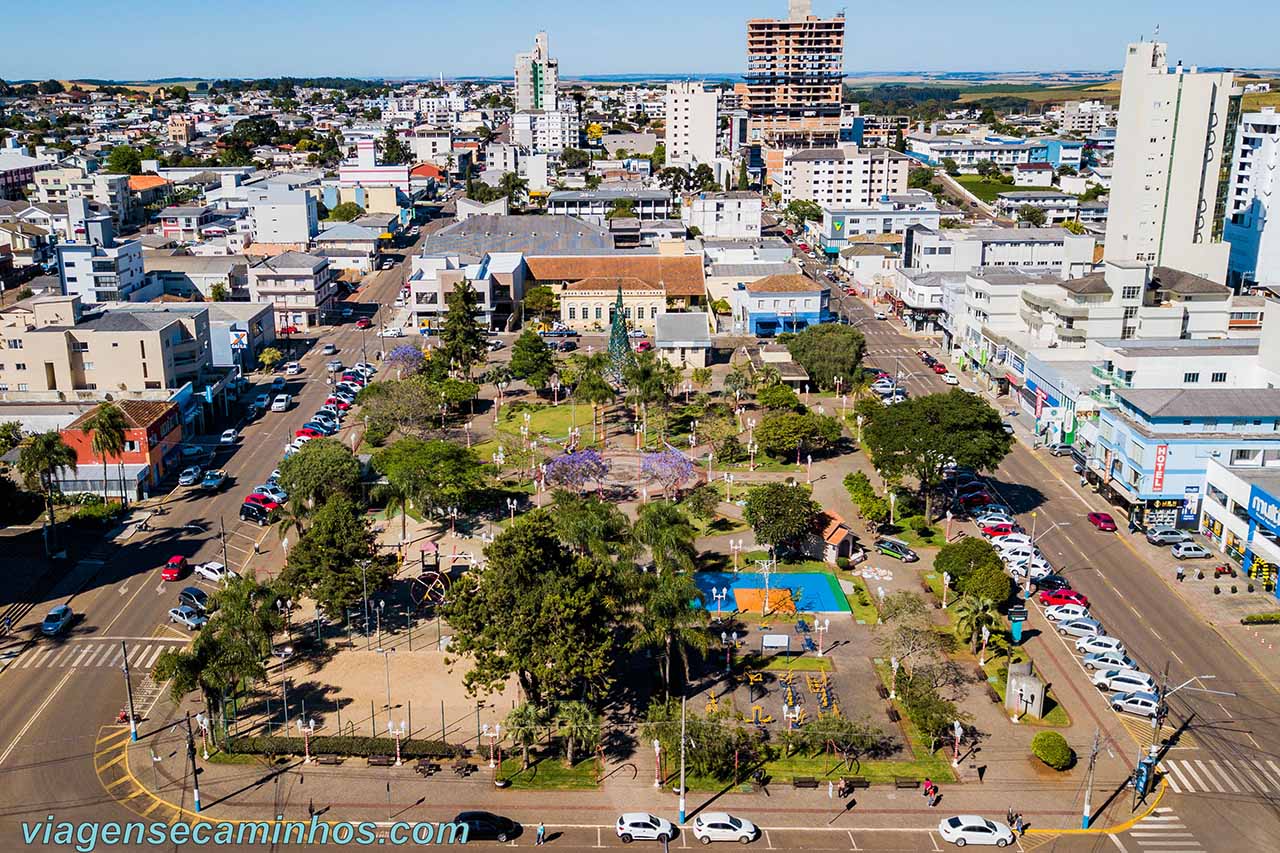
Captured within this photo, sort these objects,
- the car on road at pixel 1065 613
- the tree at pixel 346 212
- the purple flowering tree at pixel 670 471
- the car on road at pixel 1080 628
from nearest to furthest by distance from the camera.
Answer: the car on road at pixel 1080 628 → the car on road at pixel 1065 613 → the purple flowering tree at pixel 670 471 → the tree at pixel 346 212

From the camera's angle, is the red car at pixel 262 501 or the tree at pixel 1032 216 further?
the tree at pixel 1032 216

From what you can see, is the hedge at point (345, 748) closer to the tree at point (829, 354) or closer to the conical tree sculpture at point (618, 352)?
the conical tree sculpture at point (618, 352)

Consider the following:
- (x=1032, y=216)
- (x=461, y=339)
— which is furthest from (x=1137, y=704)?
(x=1032, y=216)

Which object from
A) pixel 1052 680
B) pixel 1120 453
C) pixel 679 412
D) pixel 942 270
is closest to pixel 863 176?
pixel 942 270

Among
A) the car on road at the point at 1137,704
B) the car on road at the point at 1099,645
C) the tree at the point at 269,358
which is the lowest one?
the car on road at the point at 1137,704

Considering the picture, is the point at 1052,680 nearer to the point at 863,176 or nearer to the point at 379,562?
Result: the point at 379,562

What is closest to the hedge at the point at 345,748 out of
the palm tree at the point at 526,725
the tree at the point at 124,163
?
the palm tree at the point at 526,725

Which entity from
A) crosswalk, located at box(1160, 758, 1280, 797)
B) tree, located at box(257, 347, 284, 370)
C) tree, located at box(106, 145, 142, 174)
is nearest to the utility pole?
crosswalk, located at box(1160, 758, 1280, 797)
